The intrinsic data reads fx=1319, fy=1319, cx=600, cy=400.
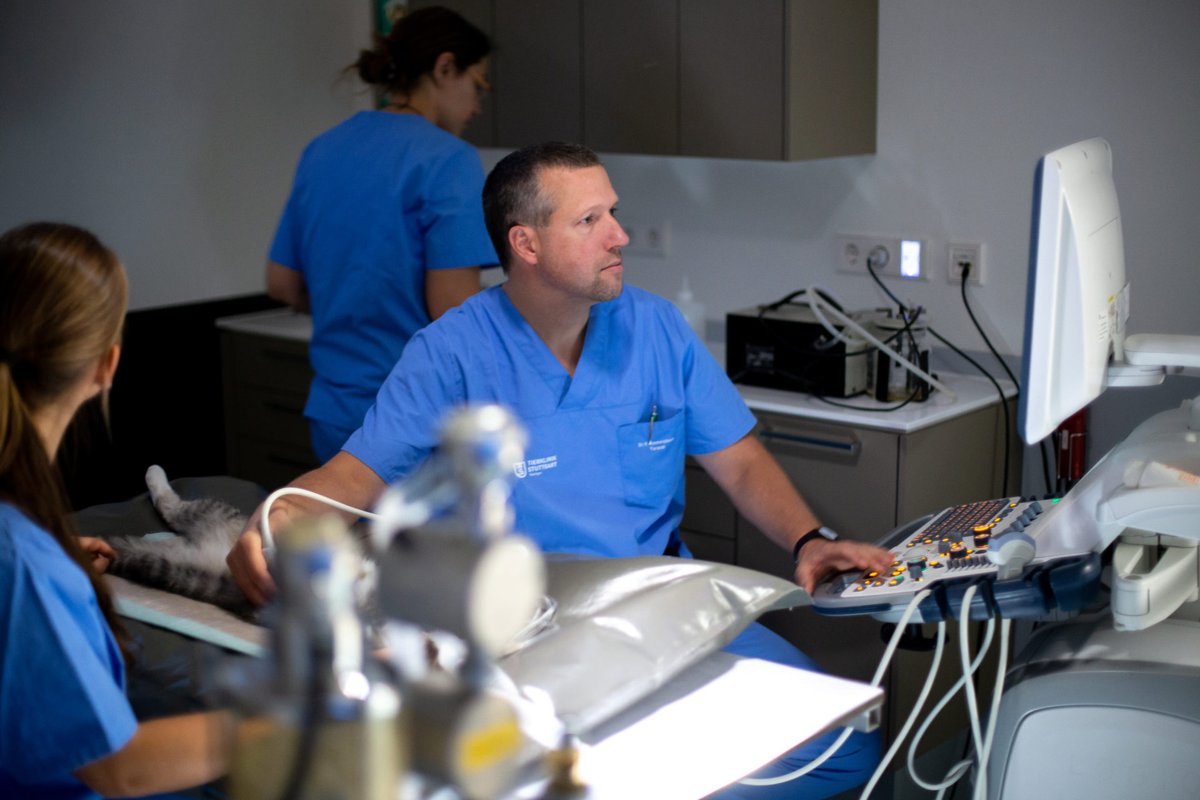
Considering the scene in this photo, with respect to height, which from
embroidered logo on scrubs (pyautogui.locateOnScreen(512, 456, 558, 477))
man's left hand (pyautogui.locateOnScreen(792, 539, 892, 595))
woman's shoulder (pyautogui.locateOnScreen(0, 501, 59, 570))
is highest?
woman's shoulder (pyautogui.locateOnScreen(0, 501, 59, 570))

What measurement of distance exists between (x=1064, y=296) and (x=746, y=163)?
1778 mm

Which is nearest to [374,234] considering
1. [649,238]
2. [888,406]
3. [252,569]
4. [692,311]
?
[692,311]

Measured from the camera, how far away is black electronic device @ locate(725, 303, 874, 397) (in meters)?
2.73

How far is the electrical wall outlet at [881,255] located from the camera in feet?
9.82

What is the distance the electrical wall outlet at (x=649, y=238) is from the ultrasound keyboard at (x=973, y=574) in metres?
1.72

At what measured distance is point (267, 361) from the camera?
3.58 metres

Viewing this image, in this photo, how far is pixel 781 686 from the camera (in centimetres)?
134

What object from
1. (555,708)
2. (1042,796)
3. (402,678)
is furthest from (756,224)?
(402,678)

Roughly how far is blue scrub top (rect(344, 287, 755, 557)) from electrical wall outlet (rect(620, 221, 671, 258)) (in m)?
1.30

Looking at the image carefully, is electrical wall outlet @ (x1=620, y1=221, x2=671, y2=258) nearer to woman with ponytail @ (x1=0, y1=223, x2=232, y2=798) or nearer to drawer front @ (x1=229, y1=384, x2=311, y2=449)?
drawer front @ (x1=229, y1=384, x2=311, y2=449)

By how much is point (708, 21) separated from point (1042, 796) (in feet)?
6.08

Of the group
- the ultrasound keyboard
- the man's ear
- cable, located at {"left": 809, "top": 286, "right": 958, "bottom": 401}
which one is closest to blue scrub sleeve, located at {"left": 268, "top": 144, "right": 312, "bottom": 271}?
the man's ear

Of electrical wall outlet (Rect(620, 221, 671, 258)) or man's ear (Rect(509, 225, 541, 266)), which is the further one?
electrical wall outlet (Rect(620, 221, 671, 258))

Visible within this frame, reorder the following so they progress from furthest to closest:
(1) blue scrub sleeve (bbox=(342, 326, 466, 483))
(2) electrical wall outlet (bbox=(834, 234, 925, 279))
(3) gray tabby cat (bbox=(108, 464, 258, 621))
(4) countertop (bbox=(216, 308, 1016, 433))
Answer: (2) electrical wall outlet (bbox=(834, 234, 925, 279)) → (4) countertop (bbox=(216, 308, 1016, 433)) → (1) blue scrub sleeve (bbox=(342, 326, 466, 483)) → (3) gray tabby cat (bbox=(108, 464, 258, 621))
